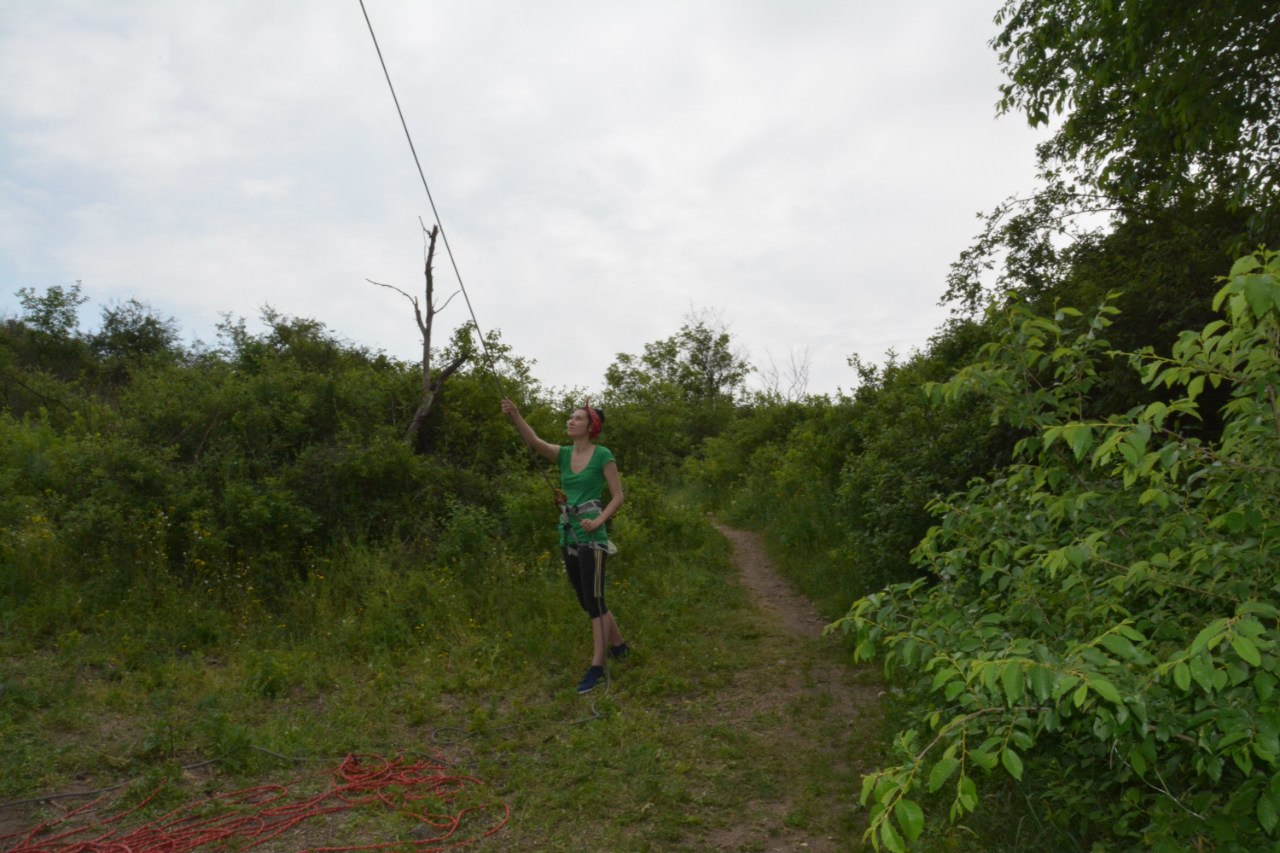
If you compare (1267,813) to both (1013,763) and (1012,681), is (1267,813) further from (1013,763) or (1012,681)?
(1012,681)

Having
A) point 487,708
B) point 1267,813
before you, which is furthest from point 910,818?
point 487,708

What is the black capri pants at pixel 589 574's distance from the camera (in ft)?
19.6

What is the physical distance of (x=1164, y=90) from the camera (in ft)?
20.6

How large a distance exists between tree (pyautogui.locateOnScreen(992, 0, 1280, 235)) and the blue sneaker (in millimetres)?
5546

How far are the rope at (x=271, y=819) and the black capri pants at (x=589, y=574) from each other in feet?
5.35

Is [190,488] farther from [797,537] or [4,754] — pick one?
[797,537]

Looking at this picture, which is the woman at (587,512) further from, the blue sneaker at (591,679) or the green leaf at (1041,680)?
the green leaf at (1041,680)

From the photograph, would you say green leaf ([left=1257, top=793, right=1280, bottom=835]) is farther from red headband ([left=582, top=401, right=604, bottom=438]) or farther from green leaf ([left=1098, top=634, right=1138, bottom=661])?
red headband ([left=582, top=401, right=604, bottom=438])

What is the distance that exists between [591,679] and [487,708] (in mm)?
708

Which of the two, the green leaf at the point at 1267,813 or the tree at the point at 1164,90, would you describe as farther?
the tree at the point at 1164,90

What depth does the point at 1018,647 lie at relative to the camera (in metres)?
2.32

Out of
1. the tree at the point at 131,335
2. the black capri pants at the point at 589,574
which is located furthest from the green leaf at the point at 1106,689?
the tree at the point at 131,335

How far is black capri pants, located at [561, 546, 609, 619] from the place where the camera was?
19.6 ft

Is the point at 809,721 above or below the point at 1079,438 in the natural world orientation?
below
